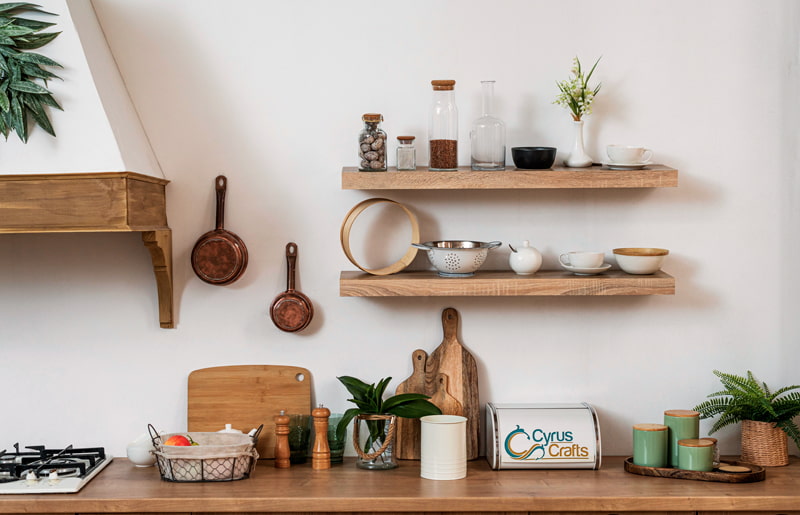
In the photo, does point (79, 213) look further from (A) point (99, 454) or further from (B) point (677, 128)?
(B) point (677, 128)

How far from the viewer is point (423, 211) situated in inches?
108

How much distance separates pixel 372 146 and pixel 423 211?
1.03ft

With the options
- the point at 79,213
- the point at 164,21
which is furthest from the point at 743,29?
the point at 79,213

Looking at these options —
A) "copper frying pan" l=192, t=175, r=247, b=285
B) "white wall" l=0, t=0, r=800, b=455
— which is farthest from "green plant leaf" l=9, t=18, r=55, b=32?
"copper frying pan" l=192, t=175, r=247, b=285

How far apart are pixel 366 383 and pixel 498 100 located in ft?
3.33

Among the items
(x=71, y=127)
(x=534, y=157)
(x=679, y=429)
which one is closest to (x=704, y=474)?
(x=679, y=429)

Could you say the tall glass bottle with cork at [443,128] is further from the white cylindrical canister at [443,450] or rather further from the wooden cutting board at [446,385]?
the white cylindrical canister at [443,450]

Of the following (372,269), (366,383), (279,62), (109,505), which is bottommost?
(109,505)

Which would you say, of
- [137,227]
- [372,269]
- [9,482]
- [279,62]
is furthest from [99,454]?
[279,62]

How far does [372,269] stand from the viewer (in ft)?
9.03

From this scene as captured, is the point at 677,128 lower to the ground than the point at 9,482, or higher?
higher

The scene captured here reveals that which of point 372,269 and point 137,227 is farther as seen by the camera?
point 372,269

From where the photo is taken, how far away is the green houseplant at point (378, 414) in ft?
8.40

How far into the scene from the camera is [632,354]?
8.99ft
